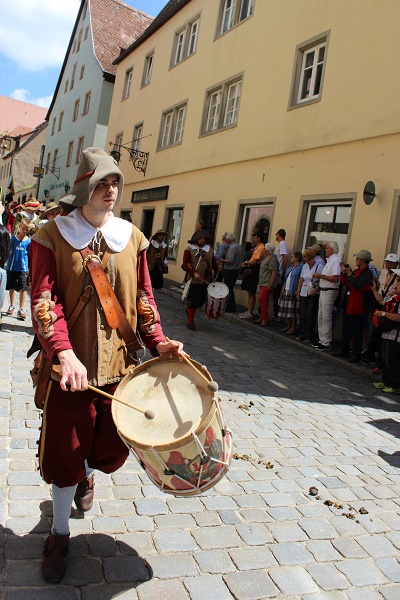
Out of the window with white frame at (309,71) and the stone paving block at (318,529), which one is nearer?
the stone paving block at (318,529)

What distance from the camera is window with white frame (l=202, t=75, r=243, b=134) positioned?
15.6 metres

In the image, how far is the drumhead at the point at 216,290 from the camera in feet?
32.7

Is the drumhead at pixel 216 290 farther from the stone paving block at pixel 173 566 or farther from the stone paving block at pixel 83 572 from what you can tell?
the stone paving block at pixel 83 572

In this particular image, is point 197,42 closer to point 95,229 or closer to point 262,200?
point 262,200

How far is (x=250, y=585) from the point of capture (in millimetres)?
2729

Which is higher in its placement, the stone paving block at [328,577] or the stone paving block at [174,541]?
the stone paving block at [328,577]

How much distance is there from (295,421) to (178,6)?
61.4ft

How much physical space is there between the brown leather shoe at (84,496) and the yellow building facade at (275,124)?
7977 millimetres

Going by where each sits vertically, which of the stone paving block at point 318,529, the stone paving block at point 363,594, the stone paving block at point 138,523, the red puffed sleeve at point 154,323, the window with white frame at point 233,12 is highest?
the window with white frame at point 233,12

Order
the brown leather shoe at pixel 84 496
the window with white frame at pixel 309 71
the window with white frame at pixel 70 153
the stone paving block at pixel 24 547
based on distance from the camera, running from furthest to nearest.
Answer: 1. the window with white frame at pixel 70 153
2. the window with white frame at pixel 309 71
3. the brown leather shoe at pixel 84 496
4. the stone paving block at pixel 24 547

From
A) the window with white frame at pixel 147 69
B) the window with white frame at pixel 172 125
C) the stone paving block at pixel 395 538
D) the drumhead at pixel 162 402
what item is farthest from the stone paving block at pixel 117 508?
the window with white frame at pixel 147 69

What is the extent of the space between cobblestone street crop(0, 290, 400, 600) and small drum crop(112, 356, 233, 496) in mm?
600

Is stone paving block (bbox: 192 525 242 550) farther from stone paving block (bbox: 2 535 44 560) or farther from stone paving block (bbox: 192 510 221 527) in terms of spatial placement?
stone paving block (bbox: 2 535 44 560)

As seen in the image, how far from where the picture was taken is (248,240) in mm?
14812
